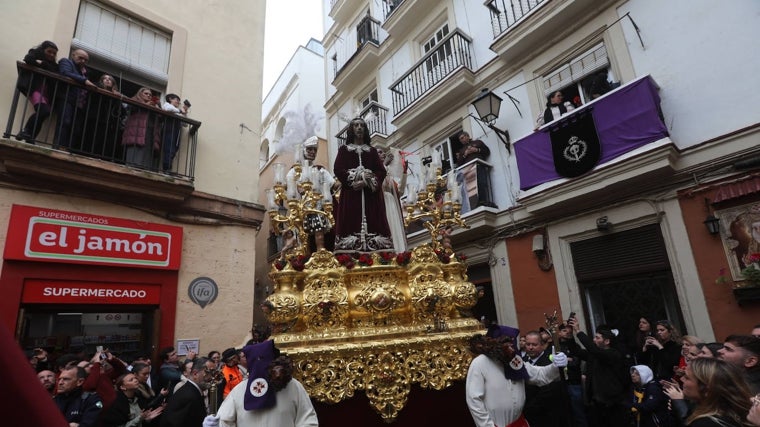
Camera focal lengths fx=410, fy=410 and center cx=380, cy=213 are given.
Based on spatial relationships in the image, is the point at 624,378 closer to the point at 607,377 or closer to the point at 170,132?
the point at 607,377

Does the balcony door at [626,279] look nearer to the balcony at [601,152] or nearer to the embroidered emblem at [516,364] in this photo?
the balcony at [601,152]

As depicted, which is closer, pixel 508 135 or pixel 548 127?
pixel 548 127

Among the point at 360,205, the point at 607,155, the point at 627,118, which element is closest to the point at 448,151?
the point at 607,155

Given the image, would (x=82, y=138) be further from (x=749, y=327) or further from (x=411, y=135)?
(x=749, y=327)

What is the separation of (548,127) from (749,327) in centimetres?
437

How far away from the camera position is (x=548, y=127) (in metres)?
7.95

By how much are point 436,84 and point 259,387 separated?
9.29 metres

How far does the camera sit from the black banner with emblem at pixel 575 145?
7.20 meters

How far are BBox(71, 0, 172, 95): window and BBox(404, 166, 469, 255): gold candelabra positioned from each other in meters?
5.66

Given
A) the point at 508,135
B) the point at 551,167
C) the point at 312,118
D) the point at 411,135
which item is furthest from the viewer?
the point at 312,118

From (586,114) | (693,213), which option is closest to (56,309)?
(586,114)

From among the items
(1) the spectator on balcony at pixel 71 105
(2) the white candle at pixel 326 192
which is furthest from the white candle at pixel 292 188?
(1) the spectator on balcony at pixel 71 105

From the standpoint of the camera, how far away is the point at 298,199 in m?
4.28

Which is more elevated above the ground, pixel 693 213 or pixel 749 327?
pixel 693 213
